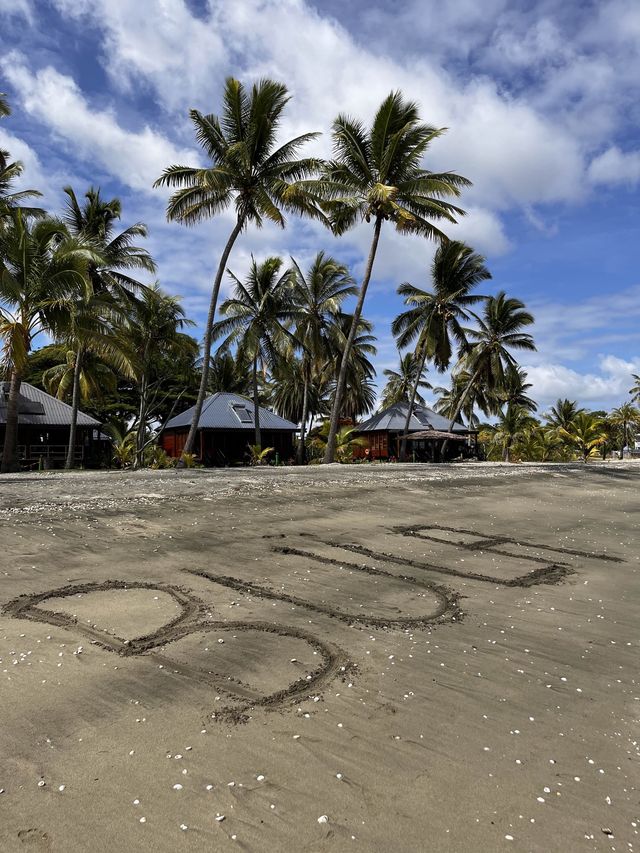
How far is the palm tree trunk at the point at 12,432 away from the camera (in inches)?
769

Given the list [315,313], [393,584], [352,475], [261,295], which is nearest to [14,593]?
[393,584]

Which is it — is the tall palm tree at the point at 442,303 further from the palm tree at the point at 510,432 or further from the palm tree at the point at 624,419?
the palm tree at the point at 624,419

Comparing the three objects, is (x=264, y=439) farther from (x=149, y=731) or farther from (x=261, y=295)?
(x=149, y=731)

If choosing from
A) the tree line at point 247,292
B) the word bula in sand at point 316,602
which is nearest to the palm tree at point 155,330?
the tree line at point 247,292

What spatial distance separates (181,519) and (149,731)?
576 cm

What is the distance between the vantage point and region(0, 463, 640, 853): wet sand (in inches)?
102

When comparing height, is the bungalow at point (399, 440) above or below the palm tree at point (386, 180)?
below

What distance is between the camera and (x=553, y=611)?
550 centimetres

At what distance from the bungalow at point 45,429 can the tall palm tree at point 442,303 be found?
18746 millimetres

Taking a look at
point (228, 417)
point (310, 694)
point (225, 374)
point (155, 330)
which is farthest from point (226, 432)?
point (310, 694)

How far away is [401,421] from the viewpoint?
4122 cm

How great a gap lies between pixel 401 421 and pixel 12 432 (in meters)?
27.0

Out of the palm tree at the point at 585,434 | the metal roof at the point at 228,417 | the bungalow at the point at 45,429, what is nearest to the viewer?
the bungalow at the point at 45,429

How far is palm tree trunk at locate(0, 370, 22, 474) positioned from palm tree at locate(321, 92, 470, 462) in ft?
38.4
